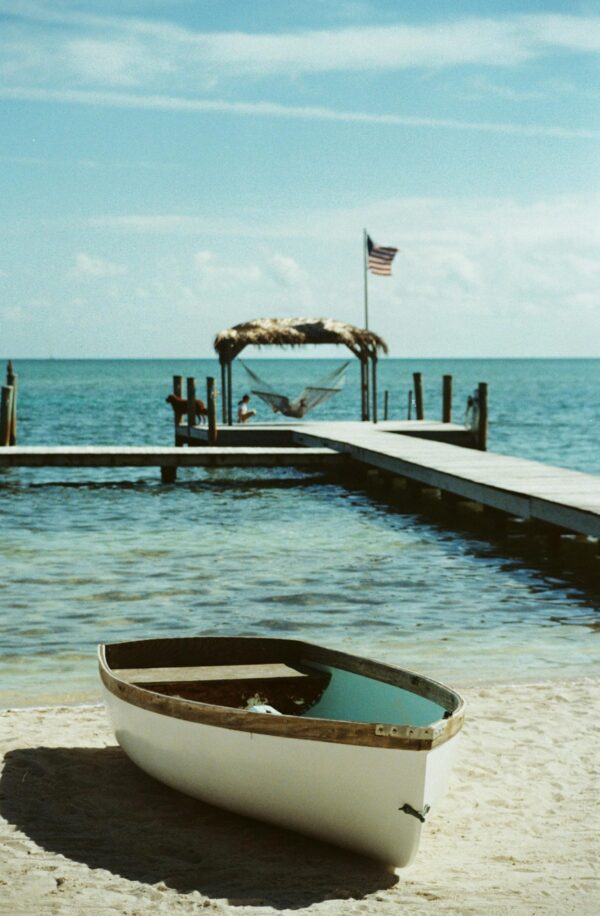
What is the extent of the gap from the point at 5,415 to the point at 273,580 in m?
15.0

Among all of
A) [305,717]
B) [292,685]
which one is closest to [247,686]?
[292,685]

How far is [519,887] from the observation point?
5219mm

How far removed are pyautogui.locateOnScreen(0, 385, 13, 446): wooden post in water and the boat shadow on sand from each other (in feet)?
69.8

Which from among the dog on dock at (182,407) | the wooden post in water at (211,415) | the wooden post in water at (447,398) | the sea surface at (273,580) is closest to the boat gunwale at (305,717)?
the sea surface at (273,580)

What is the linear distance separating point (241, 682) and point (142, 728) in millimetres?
788

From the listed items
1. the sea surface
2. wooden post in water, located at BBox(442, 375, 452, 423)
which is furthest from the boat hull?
wooden post in water, located at BBox(442, 375, 452, 423)

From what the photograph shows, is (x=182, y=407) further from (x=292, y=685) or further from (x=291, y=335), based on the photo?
(x=292, y=685)

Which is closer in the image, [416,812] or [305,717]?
[416,812]

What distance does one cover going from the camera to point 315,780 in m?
5.41

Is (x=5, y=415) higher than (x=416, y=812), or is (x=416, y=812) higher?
(x=5, y=415)

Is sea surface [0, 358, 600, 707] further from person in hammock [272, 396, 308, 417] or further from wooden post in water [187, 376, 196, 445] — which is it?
person in hammock [272, 396, 308, 417]

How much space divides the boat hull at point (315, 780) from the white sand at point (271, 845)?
0.53ft

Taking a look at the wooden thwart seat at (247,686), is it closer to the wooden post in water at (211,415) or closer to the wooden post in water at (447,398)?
the wooden post in water at (211,415)

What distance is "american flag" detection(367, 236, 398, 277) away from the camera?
30328mm
